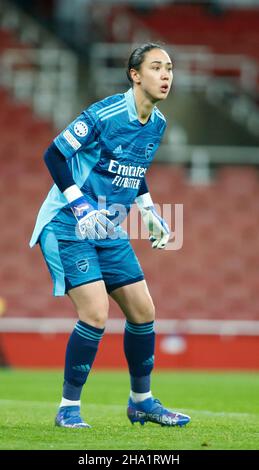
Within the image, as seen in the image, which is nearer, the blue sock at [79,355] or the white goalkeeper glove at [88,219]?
the white goalkeeper glove at [88,219]

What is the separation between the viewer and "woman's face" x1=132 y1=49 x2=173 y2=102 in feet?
21.7

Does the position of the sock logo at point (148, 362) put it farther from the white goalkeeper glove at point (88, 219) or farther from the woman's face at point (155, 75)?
the woman's face at point (155, 75)

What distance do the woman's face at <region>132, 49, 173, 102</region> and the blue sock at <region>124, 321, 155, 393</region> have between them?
133 cm

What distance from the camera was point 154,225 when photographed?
7000 mm

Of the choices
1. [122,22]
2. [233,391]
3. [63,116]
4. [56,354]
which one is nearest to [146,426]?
[233,391]

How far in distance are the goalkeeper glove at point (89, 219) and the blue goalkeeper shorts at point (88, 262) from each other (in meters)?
0.09

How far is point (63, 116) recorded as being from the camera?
19.5m

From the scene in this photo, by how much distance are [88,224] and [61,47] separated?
44.6 ft

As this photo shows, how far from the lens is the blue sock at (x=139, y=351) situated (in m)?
6.75

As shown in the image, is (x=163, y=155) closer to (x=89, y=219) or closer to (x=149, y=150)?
(x=149, y=150)

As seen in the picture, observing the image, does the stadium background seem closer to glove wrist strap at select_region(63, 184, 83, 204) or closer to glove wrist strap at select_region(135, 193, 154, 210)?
glove wrist strap at select_region(135, 193, 154, 210)

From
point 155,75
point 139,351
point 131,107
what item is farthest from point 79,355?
point 155,75
